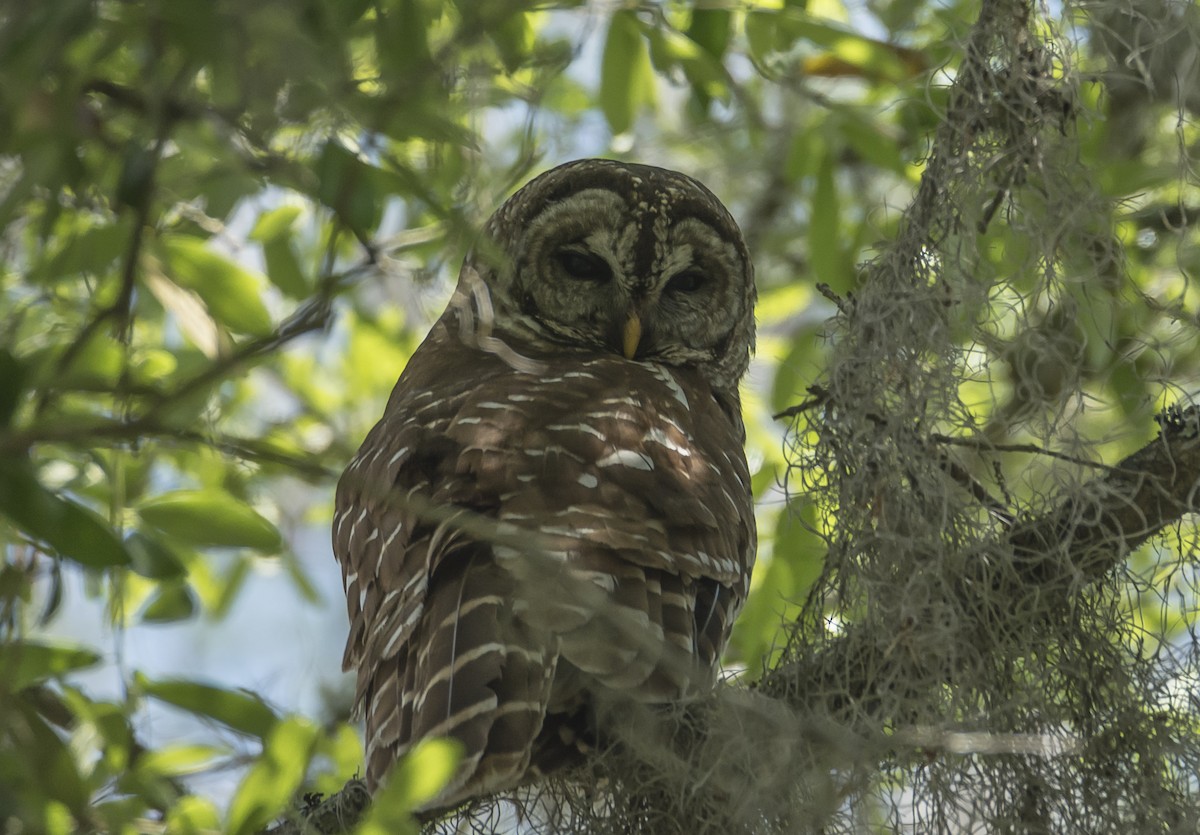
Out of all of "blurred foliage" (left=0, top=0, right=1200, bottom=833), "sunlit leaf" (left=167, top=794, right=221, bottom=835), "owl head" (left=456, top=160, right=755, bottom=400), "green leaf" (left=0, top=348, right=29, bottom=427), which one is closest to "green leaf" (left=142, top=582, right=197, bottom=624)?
"blurred foliage" (left=0, top=0, right=1200, bottom=833)

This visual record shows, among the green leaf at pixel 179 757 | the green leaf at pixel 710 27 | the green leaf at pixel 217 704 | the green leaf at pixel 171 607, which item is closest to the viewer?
the green leaf at pixel 217 704

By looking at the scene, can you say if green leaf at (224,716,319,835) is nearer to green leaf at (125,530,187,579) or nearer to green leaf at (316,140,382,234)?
green leaf at (125,530,187,579)

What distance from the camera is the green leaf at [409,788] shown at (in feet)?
5.80

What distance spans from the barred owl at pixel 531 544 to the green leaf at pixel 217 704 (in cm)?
25

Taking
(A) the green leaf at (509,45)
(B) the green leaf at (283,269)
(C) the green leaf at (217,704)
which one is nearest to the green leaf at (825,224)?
(B) the green leaf at (283,269)

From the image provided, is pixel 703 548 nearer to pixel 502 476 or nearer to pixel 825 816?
pixel 502 476

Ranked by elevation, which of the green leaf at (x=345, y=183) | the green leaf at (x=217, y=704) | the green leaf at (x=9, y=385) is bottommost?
the green leaf at (x=217, y=704)

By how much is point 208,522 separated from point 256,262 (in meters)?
2.69

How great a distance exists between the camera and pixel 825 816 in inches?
70.5

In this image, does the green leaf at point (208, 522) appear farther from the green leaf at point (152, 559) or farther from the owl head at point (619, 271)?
the owl head at point (619, 271)

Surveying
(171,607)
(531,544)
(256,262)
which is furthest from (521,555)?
(256,262)

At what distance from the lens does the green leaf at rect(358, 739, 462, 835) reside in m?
1.77

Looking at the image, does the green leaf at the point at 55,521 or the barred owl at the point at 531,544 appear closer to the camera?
the green leaf at the point at 55,521

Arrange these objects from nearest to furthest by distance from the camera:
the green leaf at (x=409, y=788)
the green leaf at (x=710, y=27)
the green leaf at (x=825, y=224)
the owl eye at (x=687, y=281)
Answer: the green leaf at (x=409, y=788)
the green leaf at (x=710, y=27)
the owl eye at (x=687, y=281)
the green leaf at (x=825, y=224)
